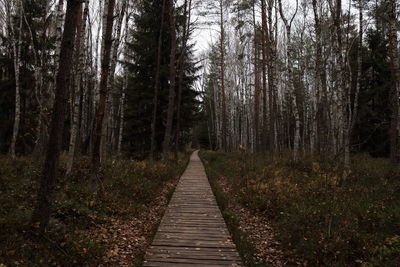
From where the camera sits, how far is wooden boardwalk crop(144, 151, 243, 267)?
4.63m

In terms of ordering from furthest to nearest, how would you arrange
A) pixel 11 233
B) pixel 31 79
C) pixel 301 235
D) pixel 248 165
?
pixel 31 79 < pixel 248 165 < pixel 301 235 < pixel 11 233

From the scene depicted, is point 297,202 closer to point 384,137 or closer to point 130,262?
point 130,262

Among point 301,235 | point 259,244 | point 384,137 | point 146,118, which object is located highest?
point 146,118

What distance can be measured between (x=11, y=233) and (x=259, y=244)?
16.5 ft

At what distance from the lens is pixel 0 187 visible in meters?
6.93

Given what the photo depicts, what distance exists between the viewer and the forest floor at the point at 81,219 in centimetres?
420

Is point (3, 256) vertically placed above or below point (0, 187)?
below

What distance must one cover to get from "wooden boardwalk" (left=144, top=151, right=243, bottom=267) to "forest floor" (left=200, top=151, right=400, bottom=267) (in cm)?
31

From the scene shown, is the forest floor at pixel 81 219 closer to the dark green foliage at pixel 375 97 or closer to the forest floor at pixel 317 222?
the forest floor at pixel 317 222

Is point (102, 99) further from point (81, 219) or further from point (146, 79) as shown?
point (146, 79)

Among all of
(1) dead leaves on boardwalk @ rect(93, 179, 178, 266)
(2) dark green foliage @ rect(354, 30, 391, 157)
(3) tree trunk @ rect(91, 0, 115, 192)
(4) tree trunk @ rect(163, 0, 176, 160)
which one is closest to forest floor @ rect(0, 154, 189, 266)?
(1) dead leaves on boardwalk @ rect(93, 179, 178, 266)

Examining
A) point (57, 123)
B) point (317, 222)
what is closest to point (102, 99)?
point (57, 123)

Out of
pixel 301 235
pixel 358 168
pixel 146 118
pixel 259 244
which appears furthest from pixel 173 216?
pixel 146 118

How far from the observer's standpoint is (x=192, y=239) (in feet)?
18.3
